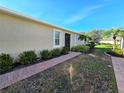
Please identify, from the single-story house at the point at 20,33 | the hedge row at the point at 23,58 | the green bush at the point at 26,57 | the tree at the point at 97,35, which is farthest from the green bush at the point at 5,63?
the tree at the point at 97,35

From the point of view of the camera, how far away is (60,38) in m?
12.2

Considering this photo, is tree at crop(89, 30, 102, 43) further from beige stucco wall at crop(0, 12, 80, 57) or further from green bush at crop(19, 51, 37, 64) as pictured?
green bush at crop(19, 51, 37, 64)

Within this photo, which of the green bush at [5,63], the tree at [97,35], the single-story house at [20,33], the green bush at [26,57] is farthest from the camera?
the tree at [97,35]

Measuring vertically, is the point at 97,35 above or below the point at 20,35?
above

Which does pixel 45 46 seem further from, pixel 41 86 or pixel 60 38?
pixel 41 86

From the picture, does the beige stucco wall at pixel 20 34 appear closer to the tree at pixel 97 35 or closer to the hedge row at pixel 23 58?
the hedge row at pixel 23 58

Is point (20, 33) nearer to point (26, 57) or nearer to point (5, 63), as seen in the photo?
point (26, 57)

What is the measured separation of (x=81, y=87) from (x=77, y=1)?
15304 mm

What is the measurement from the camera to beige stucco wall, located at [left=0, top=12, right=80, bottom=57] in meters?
5.72

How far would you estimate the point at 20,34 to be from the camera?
6.72 metres

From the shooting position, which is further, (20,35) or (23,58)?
(20,35)

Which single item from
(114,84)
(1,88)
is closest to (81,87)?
(114,84)

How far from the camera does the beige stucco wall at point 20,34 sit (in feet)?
18.8

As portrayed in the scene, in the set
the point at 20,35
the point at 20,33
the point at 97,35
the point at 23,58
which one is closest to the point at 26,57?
the point at 23,58
